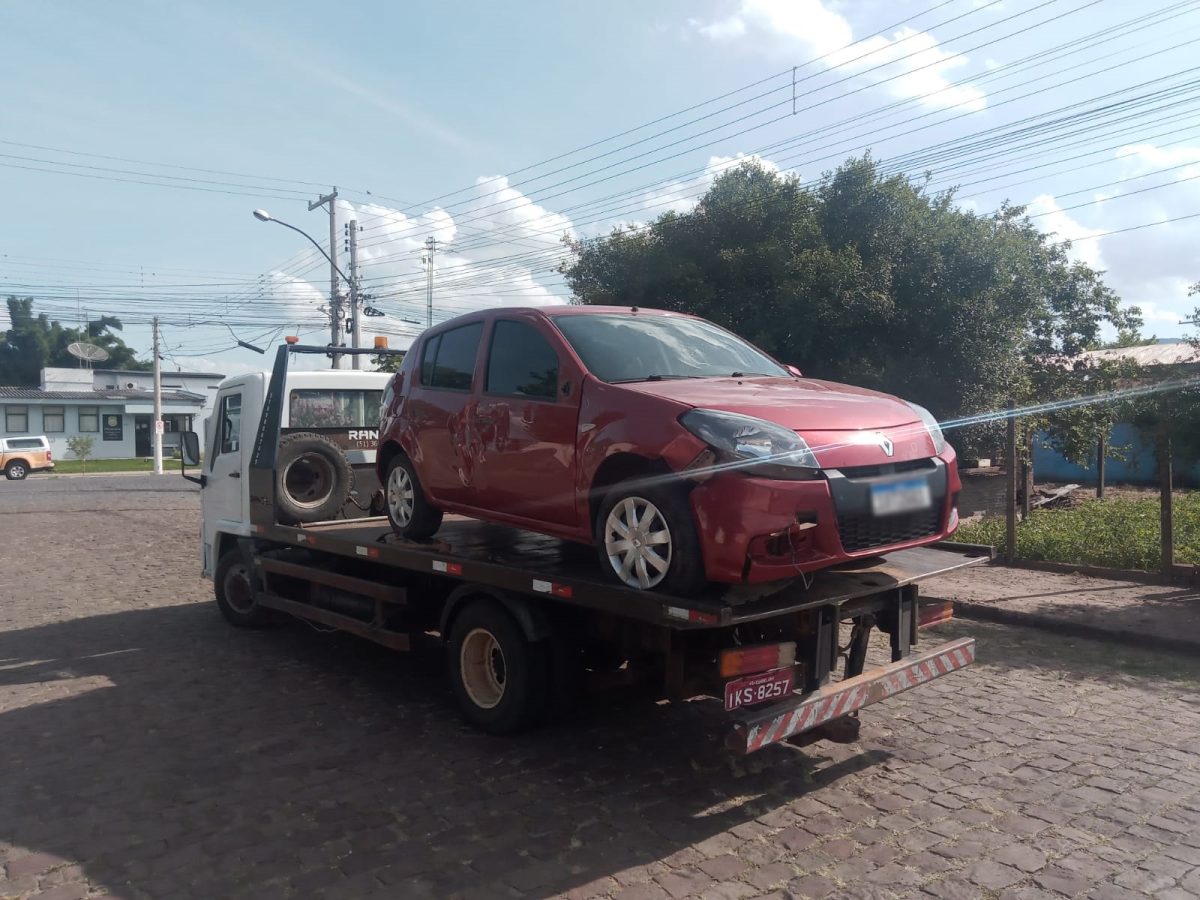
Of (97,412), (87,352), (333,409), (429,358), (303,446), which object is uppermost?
(87,352)

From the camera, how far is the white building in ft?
163

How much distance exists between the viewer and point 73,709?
6.06 m

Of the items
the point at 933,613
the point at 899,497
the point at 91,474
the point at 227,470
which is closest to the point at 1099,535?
the point at 933,613

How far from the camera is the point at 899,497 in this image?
172 inches

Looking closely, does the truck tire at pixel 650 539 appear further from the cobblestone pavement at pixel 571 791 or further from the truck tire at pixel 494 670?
the cobblestone pavement at pixel 571 791

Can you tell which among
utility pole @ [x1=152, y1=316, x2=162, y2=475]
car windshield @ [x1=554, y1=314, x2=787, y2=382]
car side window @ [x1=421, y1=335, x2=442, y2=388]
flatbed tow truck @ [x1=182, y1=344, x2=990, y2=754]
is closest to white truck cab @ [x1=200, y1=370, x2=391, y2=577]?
flatbed tow truck @ [x1=182, y1=344, x2=990, y2=754]

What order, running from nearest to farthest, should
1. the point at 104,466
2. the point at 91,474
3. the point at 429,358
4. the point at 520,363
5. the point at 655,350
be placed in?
1. the point at 655,350
2. the point at 520,363
3. the point at 429,358
4. the point at 91,474
5. the point at 104,466

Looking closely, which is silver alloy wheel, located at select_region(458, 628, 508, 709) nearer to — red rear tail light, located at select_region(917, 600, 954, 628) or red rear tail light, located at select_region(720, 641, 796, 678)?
red rear tail light, located at select_region(720, 641, 796, 678)

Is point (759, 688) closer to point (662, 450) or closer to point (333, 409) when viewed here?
point (662, 450)

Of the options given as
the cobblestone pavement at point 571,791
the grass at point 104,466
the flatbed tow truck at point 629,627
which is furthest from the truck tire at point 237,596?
the grass at point 104,466

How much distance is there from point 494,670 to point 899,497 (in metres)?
2.54

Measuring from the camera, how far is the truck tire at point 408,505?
6164 mm

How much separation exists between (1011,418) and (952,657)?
623cm

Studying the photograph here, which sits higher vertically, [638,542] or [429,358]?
[429,358]
